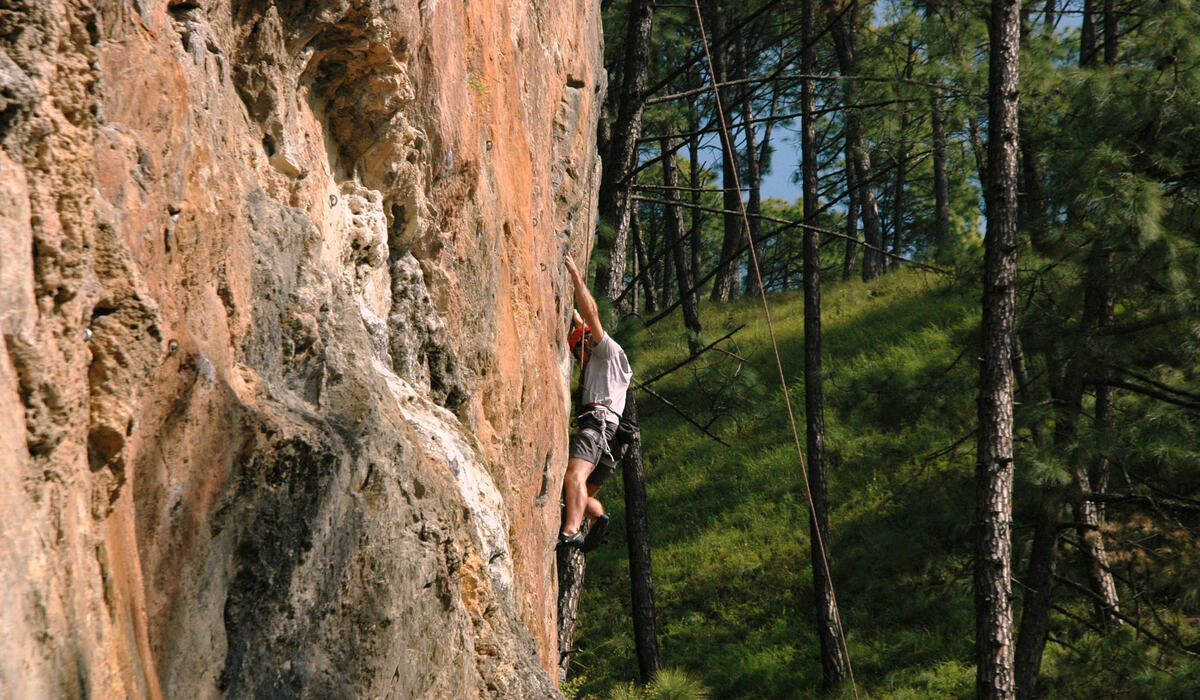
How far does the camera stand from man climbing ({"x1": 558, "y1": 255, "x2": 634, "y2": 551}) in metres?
7.11

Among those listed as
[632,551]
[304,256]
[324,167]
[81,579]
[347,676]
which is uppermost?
[324,167]

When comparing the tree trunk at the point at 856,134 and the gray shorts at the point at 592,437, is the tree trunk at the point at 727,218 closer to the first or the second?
the tree trunk at the point at 856,134

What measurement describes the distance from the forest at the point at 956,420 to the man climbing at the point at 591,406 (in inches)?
51.5

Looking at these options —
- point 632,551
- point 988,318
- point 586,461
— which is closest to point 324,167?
point 586,461

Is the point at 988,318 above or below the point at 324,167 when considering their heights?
below

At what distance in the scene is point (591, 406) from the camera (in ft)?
23.4

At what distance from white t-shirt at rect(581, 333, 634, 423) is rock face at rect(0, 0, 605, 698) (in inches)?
78.7

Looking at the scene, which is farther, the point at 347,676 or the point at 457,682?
the point at 457,682

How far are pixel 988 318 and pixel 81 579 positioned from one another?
7.42 m

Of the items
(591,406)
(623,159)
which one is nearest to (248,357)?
(591,406)

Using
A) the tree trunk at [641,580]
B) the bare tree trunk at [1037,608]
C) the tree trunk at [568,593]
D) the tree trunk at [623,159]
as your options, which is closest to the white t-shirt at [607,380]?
the tree trunk at [568,593]

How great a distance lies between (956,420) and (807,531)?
8.96 ft

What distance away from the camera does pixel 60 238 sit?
2.10 metres

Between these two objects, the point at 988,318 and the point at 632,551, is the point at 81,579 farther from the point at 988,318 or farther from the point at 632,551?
the point at 632,551
